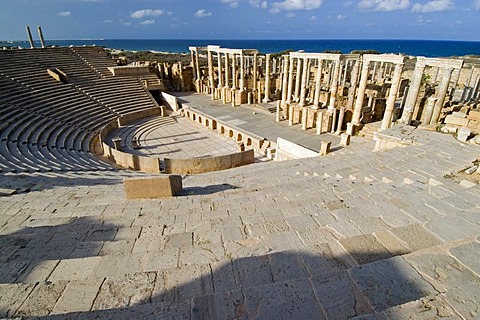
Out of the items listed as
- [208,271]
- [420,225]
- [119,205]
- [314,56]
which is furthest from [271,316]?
[314,56]

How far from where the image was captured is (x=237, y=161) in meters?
12.5

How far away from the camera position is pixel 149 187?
5.87m

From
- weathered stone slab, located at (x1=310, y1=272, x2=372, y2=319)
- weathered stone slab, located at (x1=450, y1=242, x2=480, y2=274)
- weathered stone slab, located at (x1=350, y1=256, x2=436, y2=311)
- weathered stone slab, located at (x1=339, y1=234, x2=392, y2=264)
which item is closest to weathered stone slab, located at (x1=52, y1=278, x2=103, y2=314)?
weathered stone slab, located at (x1=310, y1=272, x2=372, y2=319)

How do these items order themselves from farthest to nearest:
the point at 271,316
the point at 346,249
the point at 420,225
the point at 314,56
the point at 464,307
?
the point at 314,56 < the point at 420,225 < the point at 346,249 < the point at 271,316 < the point at 464,307

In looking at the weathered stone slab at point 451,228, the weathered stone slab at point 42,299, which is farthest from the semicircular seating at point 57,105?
the weathered stone slab at point 451,228

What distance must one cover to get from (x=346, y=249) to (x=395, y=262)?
1.90 feet

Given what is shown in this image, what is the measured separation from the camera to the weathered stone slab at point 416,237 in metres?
3.10

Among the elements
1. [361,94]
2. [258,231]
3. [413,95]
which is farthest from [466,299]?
[361,94]

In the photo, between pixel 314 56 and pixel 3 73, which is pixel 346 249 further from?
pixel 3 73

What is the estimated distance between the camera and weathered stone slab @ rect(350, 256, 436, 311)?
228cm

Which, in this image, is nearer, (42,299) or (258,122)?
(42,299)

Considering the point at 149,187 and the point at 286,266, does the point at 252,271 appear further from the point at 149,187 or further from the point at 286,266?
the point at 149,187

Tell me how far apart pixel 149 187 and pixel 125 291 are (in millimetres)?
3471

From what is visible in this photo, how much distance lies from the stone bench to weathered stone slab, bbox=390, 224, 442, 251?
4.54 m
